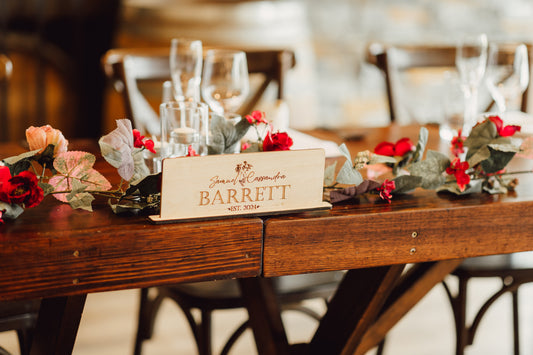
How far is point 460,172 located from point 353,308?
0.28m

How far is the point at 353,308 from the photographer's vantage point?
1.07 metres

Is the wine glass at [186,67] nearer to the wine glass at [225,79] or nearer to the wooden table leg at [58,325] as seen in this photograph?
the wine glass at [225,79]

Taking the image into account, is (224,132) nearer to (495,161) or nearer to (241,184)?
(241,184)

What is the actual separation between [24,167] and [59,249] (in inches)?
5.2

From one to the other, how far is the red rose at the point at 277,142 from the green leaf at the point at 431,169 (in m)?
0.18

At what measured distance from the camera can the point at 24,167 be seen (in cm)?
82

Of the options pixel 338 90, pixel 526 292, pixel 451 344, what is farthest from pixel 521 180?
pixel 338 90

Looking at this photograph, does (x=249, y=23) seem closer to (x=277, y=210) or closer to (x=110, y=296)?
(x=110, y=296)

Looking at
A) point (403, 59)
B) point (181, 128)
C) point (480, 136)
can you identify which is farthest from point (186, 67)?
point (403, 59)

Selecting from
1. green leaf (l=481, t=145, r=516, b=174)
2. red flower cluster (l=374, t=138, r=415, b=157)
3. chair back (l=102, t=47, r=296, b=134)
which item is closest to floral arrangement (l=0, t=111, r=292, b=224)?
red flower cluster (l=374, t=138, r=415, b=157)

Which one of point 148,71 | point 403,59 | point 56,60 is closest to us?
point 148,71

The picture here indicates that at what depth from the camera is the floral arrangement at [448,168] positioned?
3.05ft

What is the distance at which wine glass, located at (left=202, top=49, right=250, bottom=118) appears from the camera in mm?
1253

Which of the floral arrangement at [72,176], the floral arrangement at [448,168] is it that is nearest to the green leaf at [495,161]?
the floral arrangement at [448,168]
